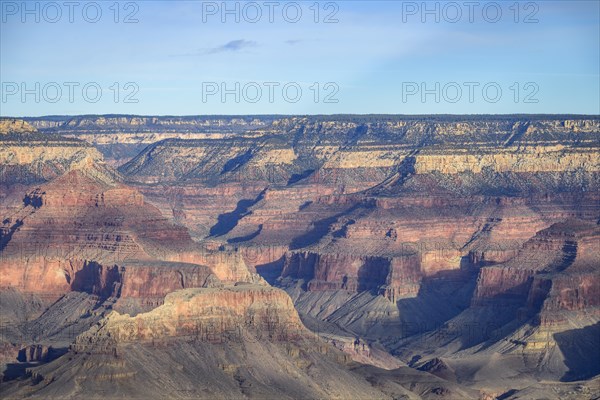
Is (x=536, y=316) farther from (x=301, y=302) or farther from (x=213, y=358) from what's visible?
(x=213, y=358)

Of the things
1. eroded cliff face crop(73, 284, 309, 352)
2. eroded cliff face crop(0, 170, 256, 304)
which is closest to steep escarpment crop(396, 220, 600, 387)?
eroded cliff face crop(73, 284, 309, 352)

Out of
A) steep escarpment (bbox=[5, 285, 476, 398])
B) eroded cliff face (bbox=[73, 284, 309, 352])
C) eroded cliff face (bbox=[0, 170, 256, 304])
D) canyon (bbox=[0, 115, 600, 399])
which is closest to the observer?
steep escarpment (bbox=[5, 285, 476, 398])

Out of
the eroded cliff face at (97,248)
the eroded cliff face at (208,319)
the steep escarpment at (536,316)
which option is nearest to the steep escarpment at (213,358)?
the eroded cliff face at (208,319)

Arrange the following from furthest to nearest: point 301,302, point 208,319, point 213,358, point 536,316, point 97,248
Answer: point 301,302 < point 97,248 < point 536,316 < point 208,319 < point 213,358

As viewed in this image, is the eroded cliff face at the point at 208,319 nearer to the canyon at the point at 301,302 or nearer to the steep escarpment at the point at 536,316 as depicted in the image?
the canyon at the point at 301,302

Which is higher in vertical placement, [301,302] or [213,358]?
[301,302]

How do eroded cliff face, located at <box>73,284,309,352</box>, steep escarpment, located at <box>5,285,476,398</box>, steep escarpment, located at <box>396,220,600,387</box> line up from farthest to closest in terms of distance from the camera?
steep escarpment, located at <box>396,220,600,387</box> < eroded cliff face, located at <box>73,284,309,352</box> < steep escarpment, located at <box>5,285,476,398</box>

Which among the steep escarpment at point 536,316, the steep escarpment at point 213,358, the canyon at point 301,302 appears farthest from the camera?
the steep escarpment at point 536,316

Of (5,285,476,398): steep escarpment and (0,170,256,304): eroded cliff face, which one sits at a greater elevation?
(0,170,256,304): eroded cliff face

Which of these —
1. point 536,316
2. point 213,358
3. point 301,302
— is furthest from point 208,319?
point 301,302

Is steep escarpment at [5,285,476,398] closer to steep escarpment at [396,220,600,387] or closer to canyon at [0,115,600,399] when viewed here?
canyon at [0,115,600,399]

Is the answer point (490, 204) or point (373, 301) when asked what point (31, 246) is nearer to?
point (373, 301)

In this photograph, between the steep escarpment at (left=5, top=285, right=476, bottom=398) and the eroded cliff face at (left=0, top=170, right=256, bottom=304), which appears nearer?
the steep escarpment at (left=5, top=285, right=476, bottom=398)
